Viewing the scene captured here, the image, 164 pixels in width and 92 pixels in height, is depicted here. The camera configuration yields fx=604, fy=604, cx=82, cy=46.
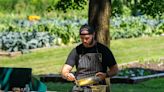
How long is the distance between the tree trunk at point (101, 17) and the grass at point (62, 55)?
6.23m

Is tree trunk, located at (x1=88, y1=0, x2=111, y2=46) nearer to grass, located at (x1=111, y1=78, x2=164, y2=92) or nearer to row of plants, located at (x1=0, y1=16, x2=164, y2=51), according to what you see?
grass, located at (x1=111, y1=78, x2=164, y2=92)

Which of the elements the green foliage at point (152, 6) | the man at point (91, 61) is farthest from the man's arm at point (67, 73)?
the green foliage at point (152, 6)

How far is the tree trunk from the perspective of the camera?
10695 millimetres

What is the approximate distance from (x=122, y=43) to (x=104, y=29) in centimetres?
1234

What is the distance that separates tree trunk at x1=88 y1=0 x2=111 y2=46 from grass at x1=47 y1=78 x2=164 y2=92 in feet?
6.90

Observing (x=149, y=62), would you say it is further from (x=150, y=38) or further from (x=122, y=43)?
(x=150, y=38)

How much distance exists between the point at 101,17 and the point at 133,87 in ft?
9.44

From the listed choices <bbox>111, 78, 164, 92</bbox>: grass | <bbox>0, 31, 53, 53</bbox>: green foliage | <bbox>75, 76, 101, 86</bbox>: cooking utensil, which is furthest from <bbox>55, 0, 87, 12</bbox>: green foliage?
<bbox>0, 31, 53, 53</bbox>: green foliage

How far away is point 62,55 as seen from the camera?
66.3 ft

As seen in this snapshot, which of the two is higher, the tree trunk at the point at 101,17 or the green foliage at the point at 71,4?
the green foliage at the point at 71,4

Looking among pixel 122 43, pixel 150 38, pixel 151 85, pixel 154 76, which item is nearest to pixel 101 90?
pixel 151 85

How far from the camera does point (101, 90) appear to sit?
297 inches

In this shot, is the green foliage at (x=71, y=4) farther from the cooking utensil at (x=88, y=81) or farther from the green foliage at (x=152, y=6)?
the cooking utensil at (x=88, y=81)

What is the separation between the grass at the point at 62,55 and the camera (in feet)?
60.0
